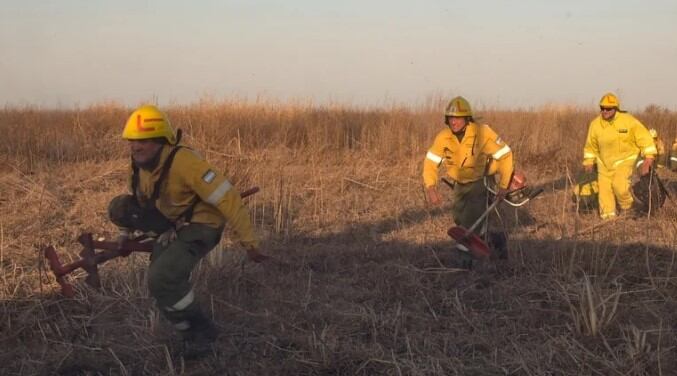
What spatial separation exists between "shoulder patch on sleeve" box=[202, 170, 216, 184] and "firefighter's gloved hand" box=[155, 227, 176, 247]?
42 cm

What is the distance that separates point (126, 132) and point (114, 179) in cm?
731

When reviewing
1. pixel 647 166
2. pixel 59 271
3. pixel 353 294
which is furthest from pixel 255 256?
pixel 647 166

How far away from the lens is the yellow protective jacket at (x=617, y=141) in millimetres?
9250

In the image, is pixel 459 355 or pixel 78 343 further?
pixel 78 343

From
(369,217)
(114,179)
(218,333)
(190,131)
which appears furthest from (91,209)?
(218,333)

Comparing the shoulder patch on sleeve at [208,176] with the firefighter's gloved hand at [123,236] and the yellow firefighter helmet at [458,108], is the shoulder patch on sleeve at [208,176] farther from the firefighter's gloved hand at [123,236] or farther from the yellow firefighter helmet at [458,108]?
the yellow firefighter helmet at [458,108]

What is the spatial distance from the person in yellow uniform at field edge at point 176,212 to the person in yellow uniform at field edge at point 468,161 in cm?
270

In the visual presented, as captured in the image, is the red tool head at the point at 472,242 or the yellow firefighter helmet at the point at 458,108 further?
the yellow firefighter helmet at the point at 458,108

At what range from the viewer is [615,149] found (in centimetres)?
950

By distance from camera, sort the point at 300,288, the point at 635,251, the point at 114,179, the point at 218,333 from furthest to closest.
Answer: the point at 114,179, the point at 635,251, the point at 300,288, the point at 218,333

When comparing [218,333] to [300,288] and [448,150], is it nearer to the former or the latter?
[300,288]

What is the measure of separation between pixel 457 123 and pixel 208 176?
2976 mm

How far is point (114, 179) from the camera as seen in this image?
11.2m

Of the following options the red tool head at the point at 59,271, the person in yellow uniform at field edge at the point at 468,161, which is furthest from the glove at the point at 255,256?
the person in yellow uniform at field edge at the point at 468,161
